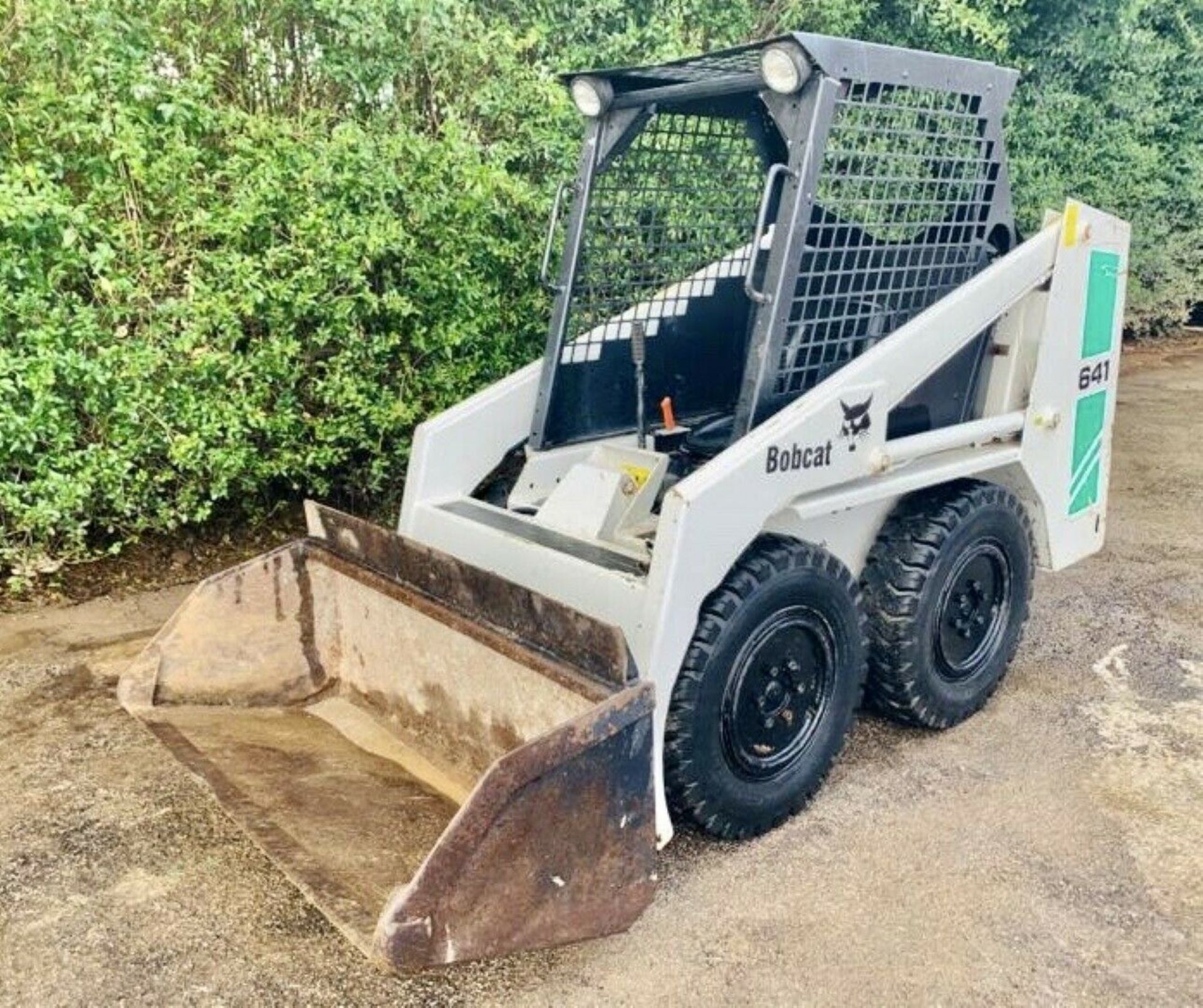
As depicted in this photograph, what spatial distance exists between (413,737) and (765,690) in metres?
0.96

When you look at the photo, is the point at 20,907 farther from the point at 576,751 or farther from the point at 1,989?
the point at 576,751

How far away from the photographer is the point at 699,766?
8.65ft

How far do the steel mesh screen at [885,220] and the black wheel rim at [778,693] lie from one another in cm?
65

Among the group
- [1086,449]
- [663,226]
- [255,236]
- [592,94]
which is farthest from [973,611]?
[255,236]

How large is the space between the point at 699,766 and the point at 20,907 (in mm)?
1602

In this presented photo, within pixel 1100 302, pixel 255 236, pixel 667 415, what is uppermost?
Result: pixel 1100 302

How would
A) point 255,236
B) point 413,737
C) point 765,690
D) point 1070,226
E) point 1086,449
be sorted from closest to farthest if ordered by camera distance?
Result: 1. point 765,690
2. point 413,737
3. point 1070,226
4. point 1086,449
5. point 255,236

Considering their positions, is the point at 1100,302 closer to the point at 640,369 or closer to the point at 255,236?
the point at 640,369

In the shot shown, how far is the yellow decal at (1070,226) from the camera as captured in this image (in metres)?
3.44

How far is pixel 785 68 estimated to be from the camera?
2.69 meters

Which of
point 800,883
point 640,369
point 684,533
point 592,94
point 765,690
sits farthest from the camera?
point 640,369

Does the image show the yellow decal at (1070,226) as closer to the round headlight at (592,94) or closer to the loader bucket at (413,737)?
the round headlight at (592,94)

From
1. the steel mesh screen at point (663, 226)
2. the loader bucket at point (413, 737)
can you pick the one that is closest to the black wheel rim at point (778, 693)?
the loader bucket at point (413, 737)

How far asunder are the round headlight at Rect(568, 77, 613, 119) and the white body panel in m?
0.80
